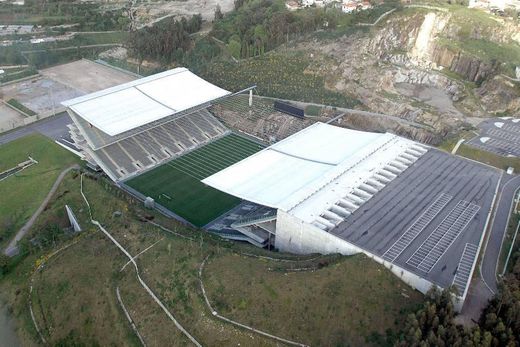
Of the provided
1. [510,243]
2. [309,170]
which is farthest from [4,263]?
[510,243]

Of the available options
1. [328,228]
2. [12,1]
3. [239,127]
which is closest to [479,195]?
[328,228]

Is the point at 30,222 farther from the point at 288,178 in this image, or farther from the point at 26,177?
the point at 288,178

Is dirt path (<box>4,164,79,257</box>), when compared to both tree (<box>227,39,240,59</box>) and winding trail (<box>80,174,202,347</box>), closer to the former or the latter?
winding trail (<box>80,174,202,347</box>)

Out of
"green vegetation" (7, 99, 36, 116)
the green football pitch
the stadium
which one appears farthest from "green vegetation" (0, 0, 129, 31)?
the green football pitch

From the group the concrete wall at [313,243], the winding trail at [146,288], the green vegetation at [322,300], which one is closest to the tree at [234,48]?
the winding trail at [146,288]

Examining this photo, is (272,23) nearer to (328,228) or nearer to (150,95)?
(150,95)
